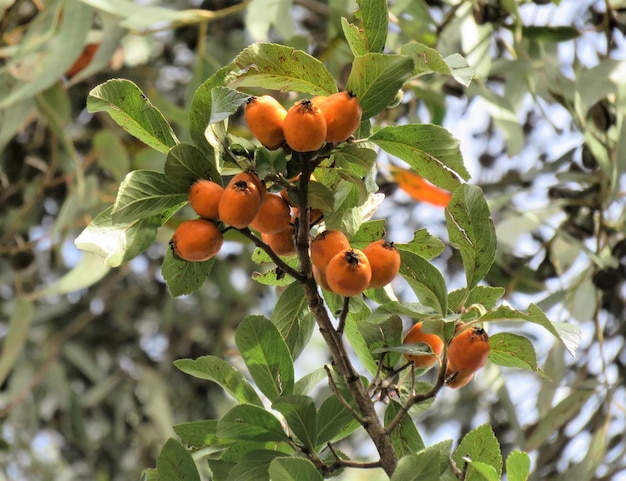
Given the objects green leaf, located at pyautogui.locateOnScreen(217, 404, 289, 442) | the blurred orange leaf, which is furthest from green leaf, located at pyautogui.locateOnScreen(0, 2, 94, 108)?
green leaf, located at pyautogui.locateOnScreen(217, 404, 289, 442)

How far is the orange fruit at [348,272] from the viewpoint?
1.98 ft

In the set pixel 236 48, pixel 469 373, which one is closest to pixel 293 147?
pixel 469 373

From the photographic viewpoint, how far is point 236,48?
2.84 meters

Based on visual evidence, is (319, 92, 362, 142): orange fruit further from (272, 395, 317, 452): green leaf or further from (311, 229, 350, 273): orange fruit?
(272, 395, 317, 452): green leaf

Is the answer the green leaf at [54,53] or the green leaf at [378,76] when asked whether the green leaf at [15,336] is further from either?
the green leaf at [378,76]

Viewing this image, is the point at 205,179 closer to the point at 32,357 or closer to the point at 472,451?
the point at 472,451

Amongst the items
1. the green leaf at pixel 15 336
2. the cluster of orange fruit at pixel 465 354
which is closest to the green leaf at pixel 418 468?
the cluster of orange fruit at pixel 465 354

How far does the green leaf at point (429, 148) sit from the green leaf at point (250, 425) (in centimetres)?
20

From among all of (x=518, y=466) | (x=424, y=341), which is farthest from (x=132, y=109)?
(x=518, y=466)

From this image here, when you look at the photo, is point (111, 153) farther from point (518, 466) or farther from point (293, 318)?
point (518, 466)

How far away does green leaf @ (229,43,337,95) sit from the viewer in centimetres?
65

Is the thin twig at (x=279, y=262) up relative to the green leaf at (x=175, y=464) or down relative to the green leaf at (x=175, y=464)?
up

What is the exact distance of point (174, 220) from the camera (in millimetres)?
1555

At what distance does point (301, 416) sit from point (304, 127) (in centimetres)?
21
